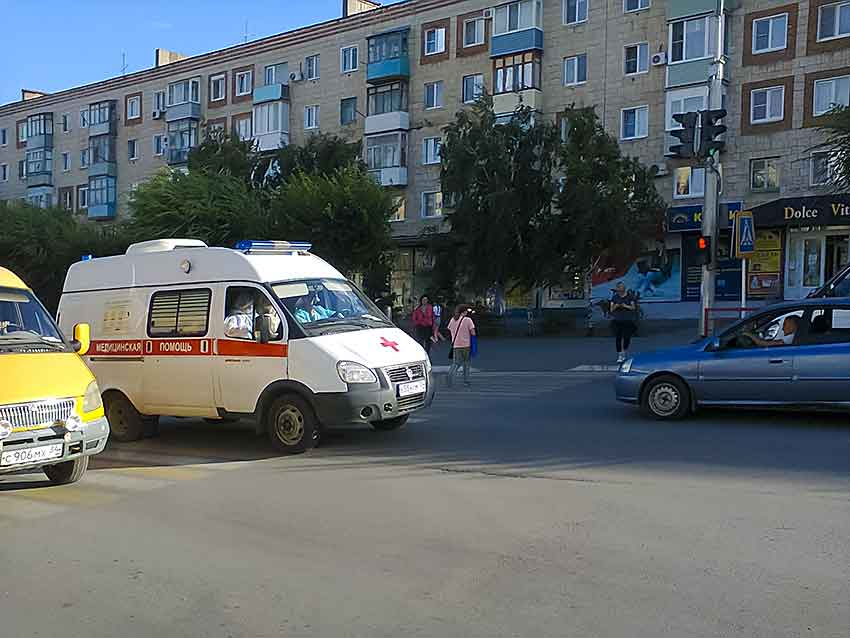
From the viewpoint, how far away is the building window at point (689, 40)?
3534cm

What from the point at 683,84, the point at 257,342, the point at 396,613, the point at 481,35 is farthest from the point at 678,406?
the point at 481,35

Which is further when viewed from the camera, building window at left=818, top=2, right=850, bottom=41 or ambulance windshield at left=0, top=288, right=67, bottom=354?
building window at left=818, top=2, right=850, bottom=41

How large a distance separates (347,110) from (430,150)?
20.4ft

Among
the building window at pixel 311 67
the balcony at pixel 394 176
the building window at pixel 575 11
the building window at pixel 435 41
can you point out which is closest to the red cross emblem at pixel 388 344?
the building window at pixel 575 11

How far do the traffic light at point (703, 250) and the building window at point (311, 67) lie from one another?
35.0m

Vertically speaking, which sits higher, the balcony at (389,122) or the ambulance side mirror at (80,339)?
the balcony at (389,122)

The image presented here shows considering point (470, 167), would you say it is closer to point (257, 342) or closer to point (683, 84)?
point (683, 84)

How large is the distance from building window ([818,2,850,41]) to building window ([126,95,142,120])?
4238 centimetres

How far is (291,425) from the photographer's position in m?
9.34

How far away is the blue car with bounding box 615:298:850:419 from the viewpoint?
33.4 feet

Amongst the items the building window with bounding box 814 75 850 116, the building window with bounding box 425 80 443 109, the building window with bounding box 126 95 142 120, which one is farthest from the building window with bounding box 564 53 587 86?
the building window with bounding box 126 95 142 120

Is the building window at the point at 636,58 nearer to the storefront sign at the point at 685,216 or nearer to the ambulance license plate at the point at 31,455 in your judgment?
the storefront sign at the point at 685,216

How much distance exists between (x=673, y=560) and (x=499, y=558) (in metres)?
1.08

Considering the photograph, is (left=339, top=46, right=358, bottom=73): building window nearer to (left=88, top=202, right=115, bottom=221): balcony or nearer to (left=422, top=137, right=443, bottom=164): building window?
(left=422, top=137, right=443, bottom=164): building window
